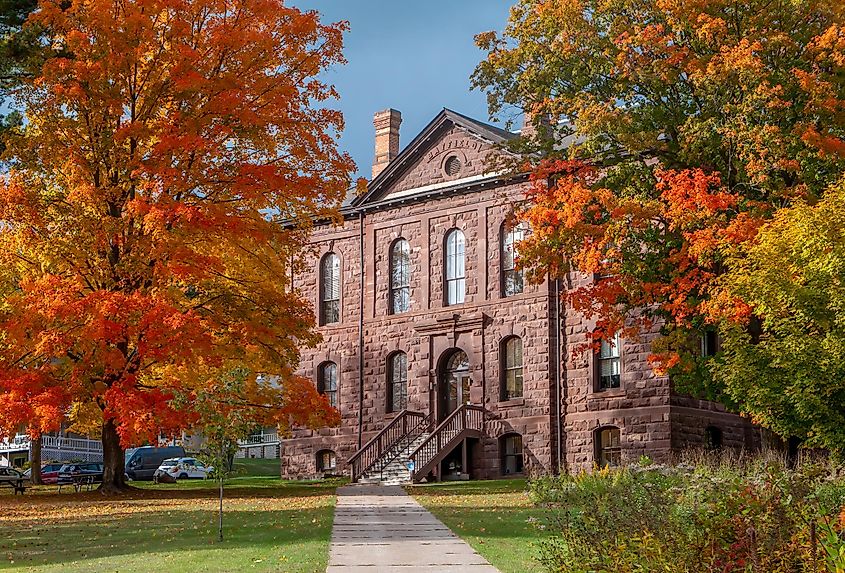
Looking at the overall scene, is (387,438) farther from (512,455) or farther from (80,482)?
(80,482)

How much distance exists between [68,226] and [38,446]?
23.4 meters

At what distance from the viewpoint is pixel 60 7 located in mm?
29109

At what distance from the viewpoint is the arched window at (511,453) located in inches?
1604

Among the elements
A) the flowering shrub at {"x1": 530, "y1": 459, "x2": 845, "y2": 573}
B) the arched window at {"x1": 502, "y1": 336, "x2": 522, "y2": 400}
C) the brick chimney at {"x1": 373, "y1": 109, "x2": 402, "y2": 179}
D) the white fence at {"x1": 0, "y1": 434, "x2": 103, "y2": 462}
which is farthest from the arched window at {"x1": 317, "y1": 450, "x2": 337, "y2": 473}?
the flowering shrub at {"x1": 530, "y1": 459, "x2": 845, "y2": 573}

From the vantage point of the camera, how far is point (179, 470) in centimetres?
5094

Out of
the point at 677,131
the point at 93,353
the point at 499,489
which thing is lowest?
the point at 499,489

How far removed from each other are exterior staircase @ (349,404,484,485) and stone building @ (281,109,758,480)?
2.7 inches

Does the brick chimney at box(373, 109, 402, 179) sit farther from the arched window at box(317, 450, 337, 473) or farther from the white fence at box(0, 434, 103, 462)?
the white fence at box(0, 434, 103, 462)

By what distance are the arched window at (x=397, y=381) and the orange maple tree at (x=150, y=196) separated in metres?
11.4

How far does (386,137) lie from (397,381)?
33.2 feet

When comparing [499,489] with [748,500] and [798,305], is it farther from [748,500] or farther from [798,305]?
[748,500]

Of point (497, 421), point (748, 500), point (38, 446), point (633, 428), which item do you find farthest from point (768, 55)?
point (38, 446)

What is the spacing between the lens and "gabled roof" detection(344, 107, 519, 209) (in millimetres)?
42519

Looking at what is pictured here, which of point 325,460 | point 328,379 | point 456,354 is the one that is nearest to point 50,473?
point 325,460
